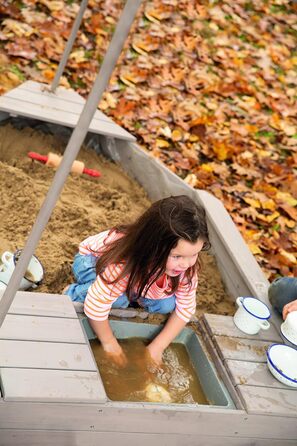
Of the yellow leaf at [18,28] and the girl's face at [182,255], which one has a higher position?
the girl's face at [182,255]

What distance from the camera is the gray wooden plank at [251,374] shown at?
7.55ft

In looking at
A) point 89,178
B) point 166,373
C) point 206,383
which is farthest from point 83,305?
point 89,178

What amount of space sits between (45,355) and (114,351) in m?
0.39

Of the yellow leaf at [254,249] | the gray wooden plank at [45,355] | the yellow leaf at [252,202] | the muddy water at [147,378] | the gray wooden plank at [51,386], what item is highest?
the gray wooden plank at [51,386]

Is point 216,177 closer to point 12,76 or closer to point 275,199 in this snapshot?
point 275,199

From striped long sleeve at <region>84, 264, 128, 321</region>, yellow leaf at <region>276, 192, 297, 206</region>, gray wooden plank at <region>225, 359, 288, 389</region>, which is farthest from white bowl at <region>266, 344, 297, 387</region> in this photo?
yellow leaf at <region>276, 192, 297, 206</region>

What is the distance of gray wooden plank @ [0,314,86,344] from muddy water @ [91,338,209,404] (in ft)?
0.65

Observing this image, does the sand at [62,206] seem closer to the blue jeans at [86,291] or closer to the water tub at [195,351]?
the blue jeans at [86,291]

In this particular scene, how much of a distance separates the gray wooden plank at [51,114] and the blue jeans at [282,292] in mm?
1484

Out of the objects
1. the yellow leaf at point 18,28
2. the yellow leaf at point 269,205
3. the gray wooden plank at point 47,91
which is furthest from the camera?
the yellow leaf at point 18,28

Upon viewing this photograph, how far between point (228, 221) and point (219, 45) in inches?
126

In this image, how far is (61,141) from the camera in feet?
12.4

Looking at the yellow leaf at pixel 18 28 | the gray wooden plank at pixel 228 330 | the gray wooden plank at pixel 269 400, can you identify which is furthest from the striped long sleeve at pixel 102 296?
the yellow leaf at pixel 18 28

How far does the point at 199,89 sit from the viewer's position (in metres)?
5.22
